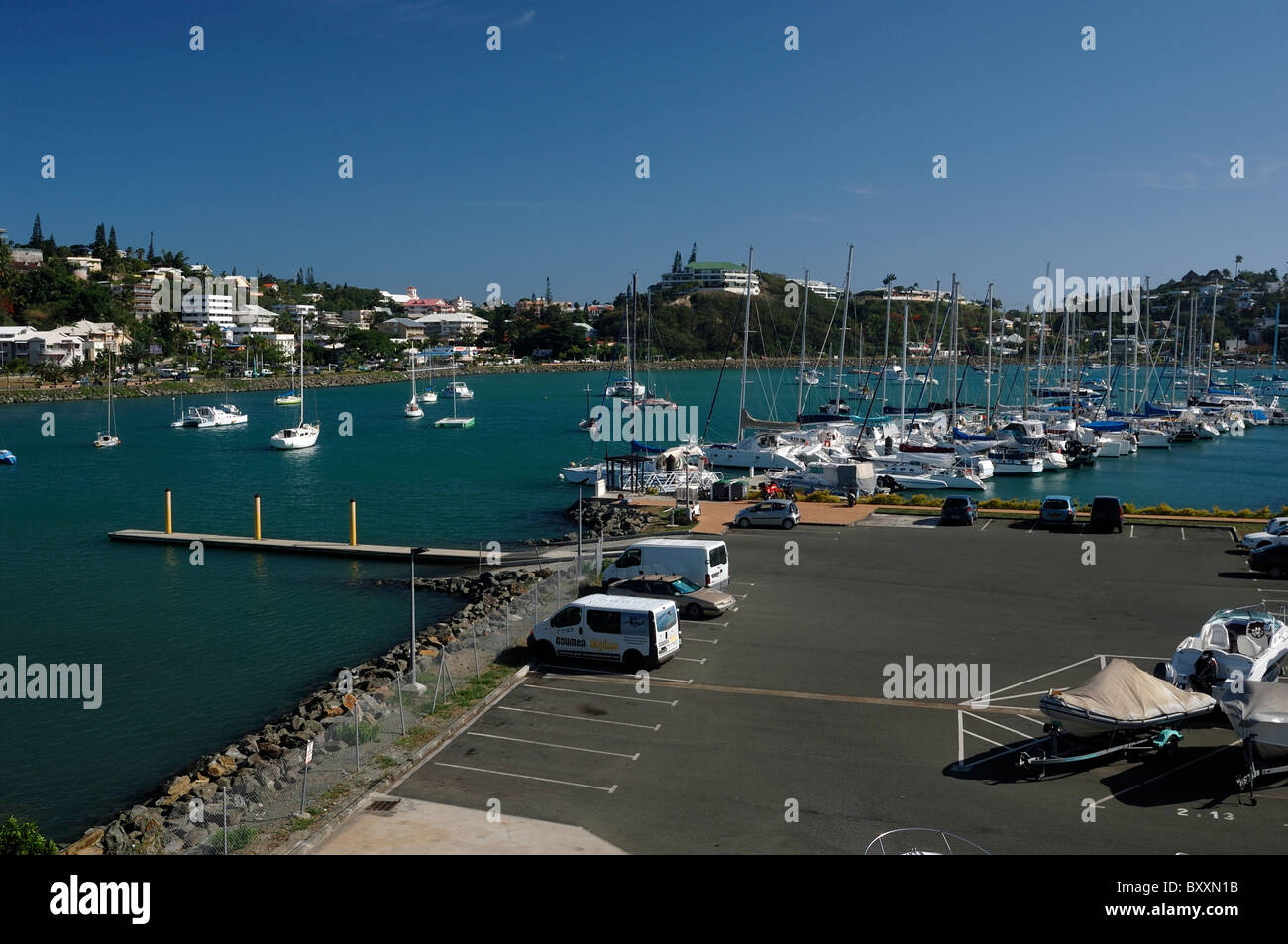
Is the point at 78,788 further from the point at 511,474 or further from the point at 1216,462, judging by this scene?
the point at 1216,462

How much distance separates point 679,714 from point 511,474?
46836 millimetres

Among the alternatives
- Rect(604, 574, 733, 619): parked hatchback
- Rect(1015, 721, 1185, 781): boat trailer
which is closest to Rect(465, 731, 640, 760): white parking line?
Rect(1015, 721, 1185, 781): boat trailer

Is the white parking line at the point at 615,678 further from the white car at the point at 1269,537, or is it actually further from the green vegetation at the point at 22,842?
the white car at the point at 1269,537

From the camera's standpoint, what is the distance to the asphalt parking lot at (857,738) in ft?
41.4

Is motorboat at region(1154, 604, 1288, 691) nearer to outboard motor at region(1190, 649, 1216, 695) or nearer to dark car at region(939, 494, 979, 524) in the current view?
outboard motor at region(1190, 649, 1216, 695)

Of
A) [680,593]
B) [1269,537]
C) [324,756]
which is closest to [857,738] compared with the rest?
[680,593]

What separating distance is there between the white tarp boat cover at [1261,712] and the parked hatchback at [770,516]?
20.6 meters

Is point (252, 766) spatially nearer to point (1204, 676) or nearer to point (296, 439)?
point (1204, 676)

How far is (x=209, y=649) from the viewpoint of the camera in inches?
1056

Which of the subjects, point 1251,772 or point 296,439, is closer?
point 1251,772

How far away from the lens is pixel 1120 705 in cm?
1453

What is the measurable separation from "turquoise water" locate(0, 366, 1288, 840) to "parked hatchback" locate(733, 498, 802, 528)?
10.3m

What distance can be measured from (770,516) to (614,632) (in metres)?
16.3

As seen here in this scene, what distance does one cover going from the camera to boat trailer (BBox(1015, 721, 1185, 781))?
46.6 ft
